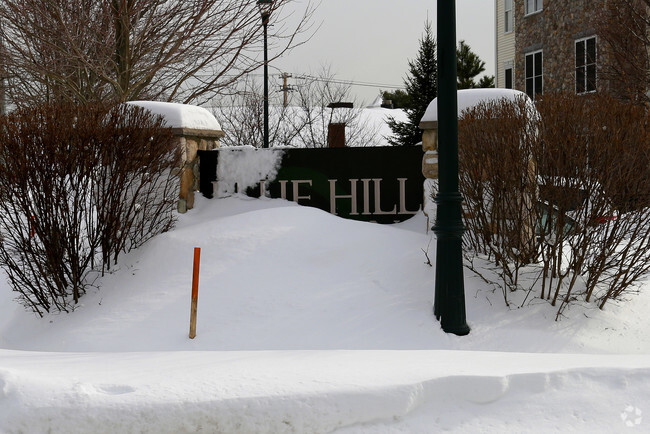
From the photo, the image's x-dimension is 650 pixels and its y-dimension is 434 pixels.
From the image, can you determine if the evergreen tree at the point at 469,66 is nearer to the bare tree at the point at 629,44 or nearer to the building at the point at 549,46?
the building at the point at 549,46

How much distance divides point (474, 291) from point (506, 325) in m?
0.56

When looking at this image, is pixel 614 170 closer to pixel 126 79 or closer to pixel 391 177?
pixel 391 177

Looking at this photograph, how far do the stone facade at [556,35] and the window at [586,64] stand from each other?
155 millimetres

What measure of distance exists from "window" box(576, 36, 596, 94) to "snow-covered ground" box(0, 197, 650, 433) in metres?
12.8

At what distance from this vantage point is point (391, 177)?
9617 millimetres

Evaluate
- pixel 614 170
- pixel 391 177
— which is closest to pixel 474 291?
pixel 614 170

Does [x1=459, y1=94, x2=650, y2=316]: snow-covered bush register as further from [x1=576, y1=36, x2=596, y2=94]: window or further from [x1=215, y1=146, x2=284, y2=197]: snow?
[x1=576, y1=36, x2=596, y2=94]: window

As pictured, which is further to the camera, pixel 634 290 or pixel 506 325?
pixel 634 290

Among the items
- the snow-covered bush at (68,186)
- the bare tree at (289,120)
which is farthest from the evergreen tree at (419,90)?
the snow-covered bush at (68,186)

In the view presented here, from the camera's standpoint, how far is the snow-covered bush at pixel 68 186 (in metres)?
7.39

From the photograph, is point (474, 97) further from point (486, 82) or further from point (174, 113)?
point (486, 82)

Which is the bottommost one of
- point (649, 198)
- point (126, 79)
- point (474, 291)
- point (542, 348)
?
point (542, 348)

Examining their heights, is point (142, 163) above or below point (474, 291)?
above

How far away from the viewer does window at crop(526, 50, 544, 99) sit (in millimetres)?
22844
